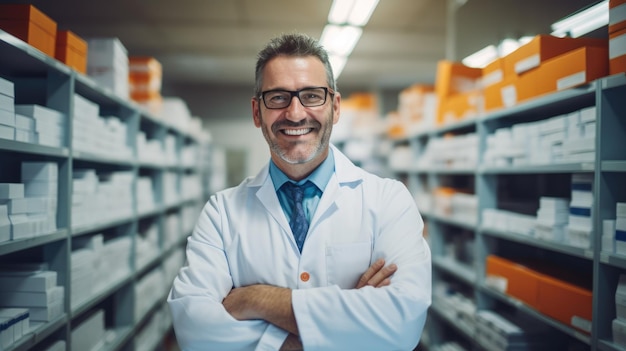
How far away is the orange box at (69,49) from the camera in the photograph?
81.2 inches

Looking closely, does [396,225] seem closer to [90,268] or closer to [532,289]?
[532,289]

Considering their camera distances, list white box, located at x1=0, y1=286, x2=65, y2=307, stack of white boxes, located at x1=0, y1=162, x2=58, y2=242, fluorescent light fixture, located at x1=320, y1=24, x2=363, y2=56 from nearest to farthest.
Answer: stack of white boxes, located at x1=0, y1=162, x2=58, y2=242 < white box, located at x1=0, y1=286, x2=65, y2=307 < fluorescent light fixture, located at x1=320, y1=24, x2=363, y2=56

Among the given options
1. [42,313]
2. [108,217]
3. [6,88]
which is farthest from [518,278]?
[6,88]

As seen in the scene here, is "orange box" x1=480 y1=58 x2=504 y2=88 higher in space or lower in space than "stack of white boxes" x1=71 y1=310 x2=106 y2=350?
higher

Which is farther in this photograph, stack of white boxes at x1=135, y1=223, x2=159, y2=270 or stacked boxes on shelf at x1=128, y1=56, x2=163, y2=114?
stacked boxes on shelf at x1=128, y1=56, x2=163, y2=114

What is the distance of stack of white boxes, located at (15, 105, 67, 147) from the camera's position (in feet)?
5.90

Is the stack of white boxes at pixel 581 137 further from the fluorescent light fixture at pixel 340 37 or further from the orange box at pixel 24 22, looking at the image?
the fluorescent light fixture at pixel 340 37

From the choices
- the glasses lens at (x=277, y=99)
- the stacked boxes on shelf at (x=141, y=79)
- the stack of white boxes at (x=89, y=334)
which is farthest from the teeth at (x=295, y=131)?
the stacked boxes on shelf at (x=141, y=79)

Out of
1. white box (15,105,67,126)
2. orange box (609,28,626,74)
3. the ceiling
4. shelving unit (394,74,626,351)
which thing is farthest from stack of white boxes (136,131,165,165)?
orange box (609,28,626,74)

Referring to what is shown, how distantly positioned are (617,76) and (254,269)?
5.54ft

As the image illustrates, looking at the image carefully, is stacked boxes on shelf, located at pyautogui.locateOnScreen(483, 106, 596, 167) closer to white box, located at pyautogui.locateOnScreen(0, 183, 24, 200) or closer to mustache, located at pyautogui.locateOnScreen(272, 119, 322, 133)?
mustache, located at pyautogui.locateOnScreen(272, 119, 322, 133)

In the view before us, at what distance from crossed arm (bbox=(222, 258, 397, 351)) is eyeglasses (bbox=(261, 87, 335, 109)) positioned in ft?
2.18

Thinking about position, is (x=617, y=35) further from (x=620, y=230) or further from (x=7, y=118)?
(x=7, y=118)

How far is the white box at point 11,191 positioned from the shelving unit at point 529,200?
2566 millimetres
